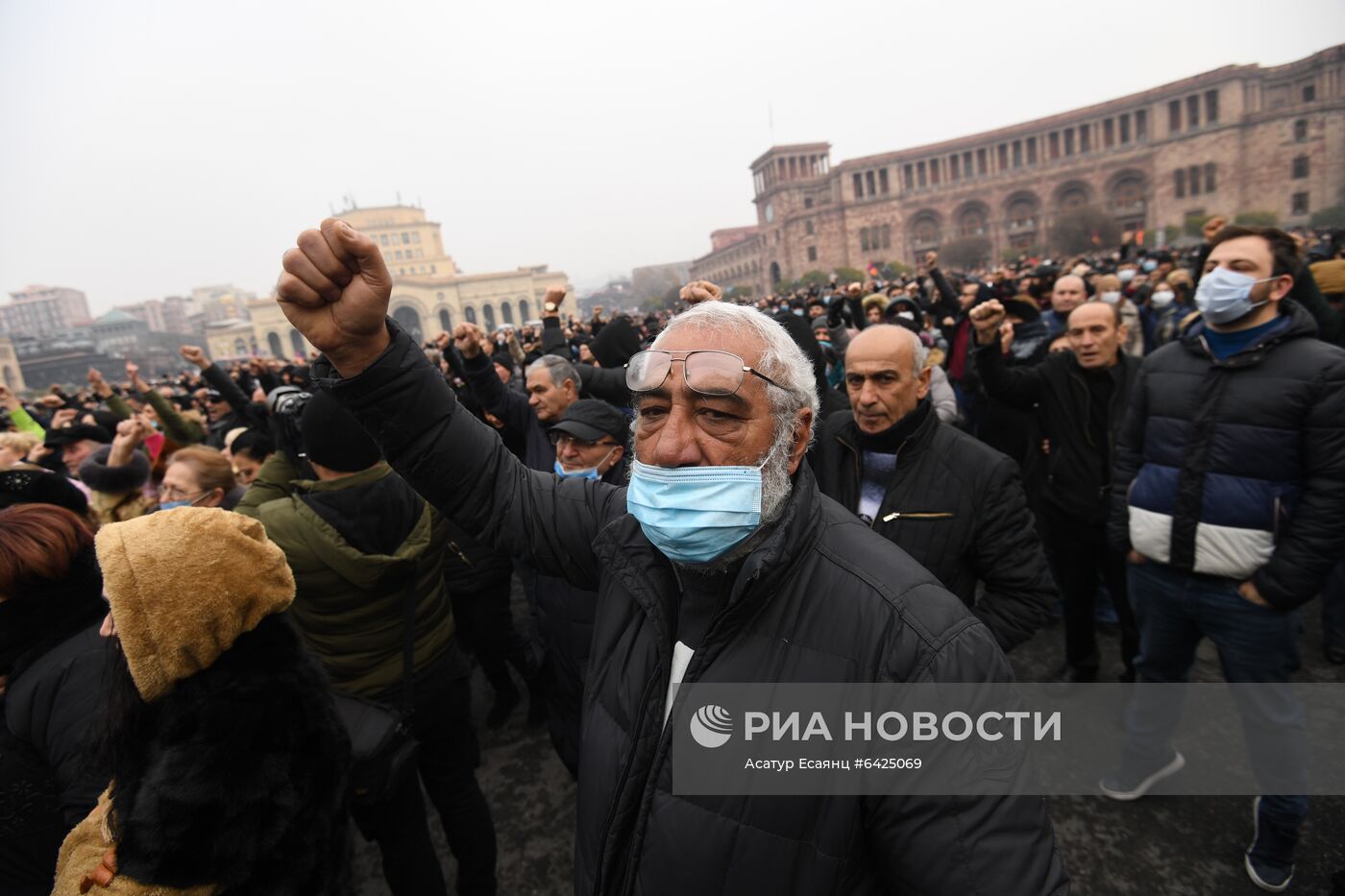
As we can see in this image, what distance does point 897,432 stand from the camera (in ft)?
8.03

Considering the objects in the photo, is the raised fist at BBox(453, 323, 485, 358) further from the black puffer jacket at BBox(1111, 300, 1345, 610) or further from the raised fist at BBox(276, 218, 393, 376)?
the black puffer jacket at BBox(1111, 300, 1345, 610)

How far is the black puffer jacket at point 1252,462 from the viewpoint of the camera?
2150mm

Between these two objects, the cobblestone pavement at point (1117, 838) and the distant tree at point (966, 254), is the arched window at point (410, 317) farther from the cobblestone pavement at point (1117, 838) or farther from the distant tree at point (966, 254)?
the cobblestone pavement at point (1117, 838)

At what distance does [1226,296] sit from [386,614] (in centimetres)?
345

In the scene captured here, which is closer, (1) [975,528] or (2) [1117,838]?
(1) [975,528]

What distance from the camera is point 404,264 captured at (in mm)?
83062

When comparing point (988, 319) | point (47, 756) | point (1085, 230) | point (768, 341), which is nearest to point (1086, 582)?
point (988, 319)

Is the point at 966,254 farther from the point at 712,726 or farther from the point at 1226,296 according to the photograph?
the point at 712,726

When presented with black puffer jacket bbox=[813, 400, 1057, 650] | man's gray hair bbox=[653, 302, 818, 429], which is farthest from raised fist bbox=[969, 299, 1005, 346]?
man's gray hair bbox=[653, 302, 818, 429]

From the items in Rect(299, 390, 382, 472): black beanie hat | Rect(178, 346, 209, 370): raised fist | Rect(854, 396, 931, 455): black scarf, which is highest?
Rect(178, 346, 209, 370): raised fist

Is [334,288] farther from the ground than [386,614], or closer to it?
farther from the ground

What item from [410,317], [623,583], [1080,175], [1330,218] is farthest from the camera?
[410,317]

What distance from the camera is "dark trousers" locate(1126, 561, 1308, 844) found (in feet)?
7.56

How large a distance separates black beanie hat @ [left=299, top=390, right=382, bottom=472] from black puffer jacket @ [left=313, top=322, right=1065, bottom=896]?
1078 millimetres
